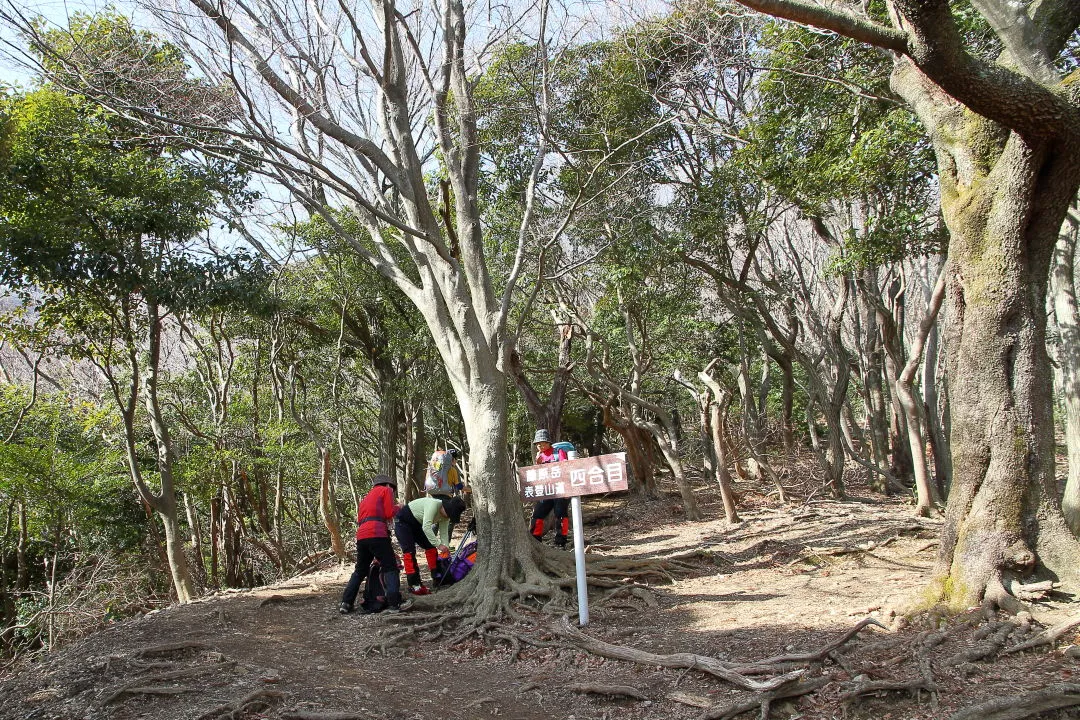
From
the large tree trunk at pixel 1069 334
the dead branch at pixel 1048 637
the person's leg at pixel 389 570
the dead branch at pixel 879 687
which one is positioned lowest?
the dead branch at pixel 879 687

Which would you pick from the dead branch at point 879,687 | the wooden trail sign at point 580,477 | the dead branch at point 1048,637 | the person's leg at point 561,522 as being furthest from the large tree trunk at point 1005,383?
the person's leg at point 561,522

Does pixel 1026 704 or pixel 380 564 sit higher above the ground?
pixel 380 564

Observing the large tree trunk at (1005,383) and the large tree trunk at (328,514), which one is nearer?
the large tree trunk at (1005,383)

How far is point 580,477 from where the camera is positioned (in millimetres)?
6625

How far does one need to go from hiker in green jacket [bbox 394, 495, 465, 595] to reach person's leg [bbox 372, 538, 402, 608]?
1.37 feet

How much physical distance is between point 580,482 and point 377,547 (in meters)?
2.44

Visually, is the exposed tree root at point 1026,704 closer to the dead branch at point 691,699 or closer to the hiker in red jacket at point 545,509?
the dead branch at point 691,699

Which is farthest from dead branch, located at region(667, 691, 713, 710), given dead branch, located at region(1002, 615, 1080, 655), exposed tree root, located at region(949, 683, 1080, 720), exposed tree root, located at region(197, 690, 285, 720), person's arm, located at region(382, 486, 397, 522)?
person's arm, located at region(382, 486, 397, 522)

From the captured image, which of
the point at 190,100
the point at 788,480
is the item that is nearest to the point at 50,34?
the point at 190,100

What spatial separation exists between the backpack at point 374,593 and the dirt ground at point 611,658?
0.82ft

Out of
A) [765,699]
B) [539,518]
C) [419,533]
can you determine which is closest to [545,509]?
[539,518]

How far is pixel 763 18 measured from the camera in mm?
11844

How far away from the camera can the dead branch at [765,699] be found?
4156 millimetres

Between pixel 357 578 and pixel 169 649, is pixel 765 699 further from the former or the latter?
pixel 357 578
